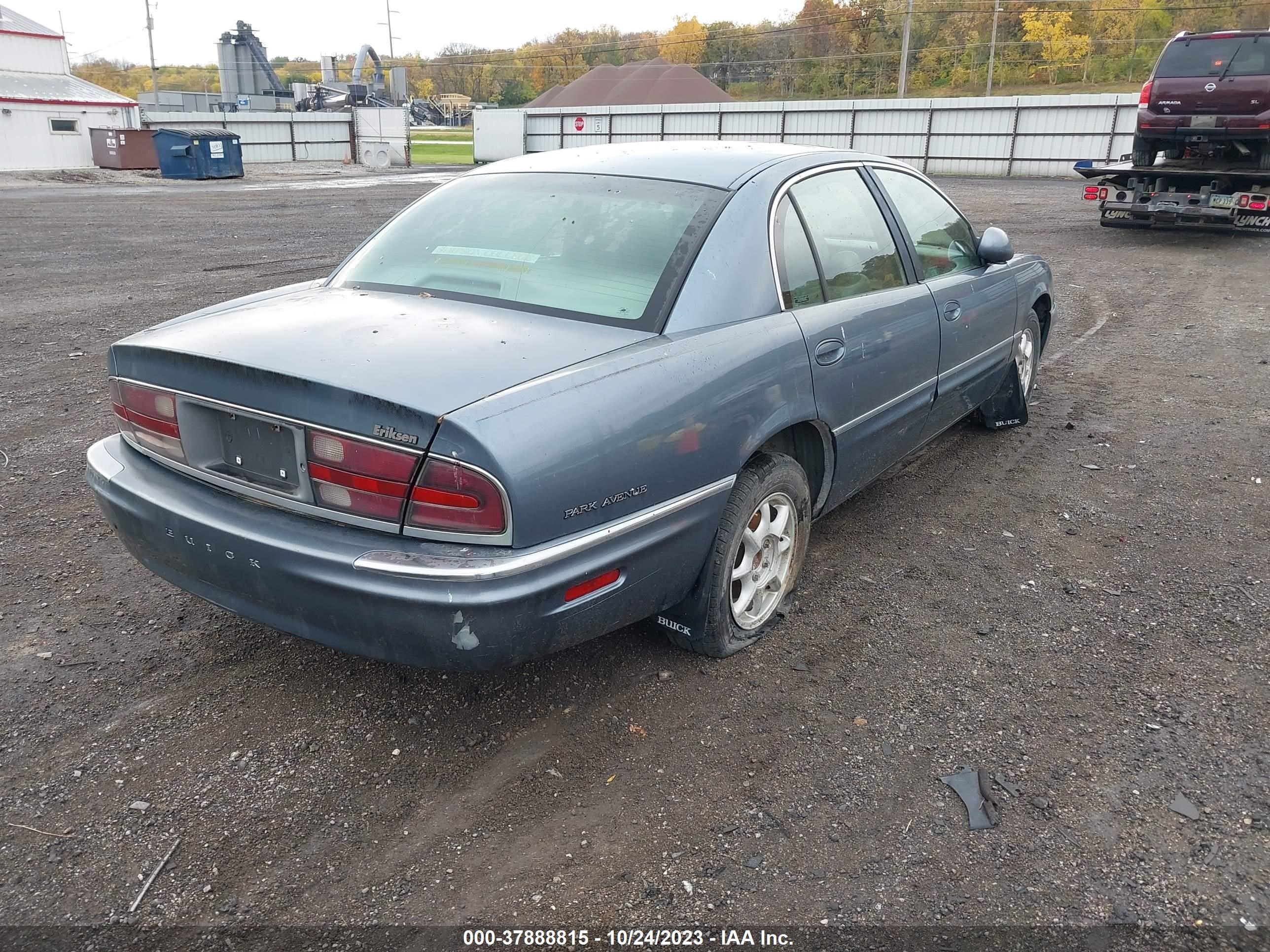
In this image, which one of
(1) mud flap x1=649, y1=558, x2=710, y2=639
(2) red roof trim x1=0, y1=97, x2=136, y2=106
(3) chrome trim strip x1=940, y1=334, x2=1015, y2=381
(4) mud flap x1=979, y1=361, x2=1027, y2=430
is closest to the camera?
(1) mud flap x1=649, y1=558, x2=710, y2=639

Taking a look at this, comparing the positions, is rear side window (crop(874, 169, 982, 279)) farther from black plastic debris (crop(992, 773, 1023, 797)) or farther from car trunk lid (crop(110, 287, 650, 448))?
black plastic debris (crop(992, 773, 1023, 797))

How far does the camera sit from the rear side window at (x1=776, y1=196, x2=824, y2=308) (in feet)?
11.0

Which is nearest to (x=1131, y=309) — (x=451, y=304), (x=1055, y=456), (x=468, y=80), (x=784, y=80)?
(x=1055, y=456)

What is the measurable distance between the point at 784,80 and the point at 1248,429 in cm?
8261

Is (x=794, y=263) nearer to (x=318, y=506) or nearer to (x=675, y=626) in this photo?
(x=675, y=626)

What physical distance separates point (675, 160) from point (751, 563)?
157 cm

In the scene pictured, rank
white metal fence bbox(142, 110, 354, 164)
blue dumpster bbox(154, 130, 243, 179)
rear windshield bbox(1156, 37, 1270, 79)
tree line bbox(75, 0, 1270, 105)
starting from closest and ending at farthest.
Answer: rear windshield bbox(1156, 37, 1270, 79)
blue dumpster bbox(154, 130, 243, 179)
white metal fence bbox(142, 110, 354, 164)
tree line bbox(75, 0, 1270, 105)

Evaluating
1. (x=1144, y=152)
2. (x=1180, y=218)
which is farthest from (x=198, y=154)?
(x=1180, y=218)

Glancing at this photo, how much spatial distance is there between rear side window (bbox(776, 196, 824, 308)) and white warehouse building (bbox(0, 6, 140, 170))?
118 feet

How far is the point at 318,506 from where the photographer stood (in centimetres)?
255

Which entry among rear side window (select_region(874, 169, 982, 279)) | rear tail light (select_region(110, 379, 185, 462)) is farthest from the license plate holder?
rear side window (select_region(874, 169, 982, 279))

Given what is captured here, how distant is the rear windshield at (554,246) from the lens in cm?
308

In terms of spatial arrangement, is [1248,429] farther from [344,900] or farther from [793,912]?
[344,900]

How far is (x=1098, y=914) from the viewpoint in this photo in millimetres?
2246
